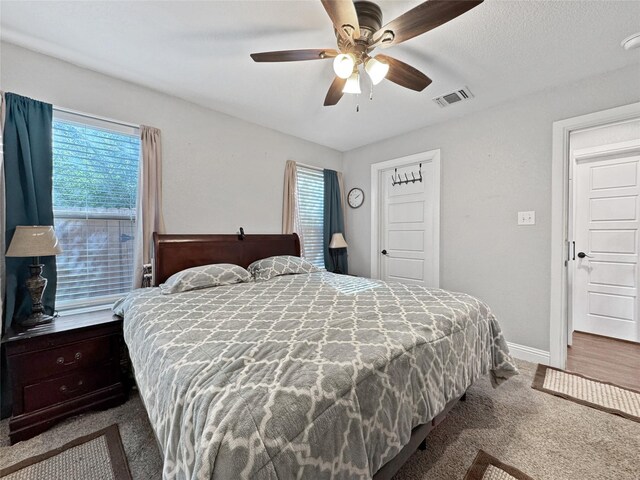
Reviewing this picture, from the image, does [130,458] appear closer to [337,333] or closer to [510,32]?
[337,333]

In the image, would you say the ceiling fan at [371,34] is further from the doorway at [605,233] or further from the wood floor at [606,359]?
the wood floor at [606,359]

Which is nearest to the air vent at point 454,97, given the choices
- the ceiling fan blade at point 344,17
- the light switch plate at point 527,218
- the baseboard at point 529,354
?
the light switch plate at point 527,218

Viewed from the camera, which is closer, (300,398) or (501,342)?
(300,398)

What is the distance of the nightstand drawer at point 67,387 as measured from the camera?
5.47 ft

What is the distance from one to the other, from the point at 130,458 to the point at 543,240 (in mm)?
3583

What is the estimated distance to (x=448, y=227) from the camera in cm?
321

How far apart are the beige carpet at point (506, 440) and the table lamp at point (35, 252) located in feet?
2.30

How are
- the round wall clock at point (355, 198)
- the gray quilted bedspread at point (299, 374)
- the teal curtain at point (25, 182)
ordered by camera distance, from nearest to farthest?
the gray quilted bedspread at point (299, 374), the teal curtain at point (25, 182), the round wall clock at point (355, 198)

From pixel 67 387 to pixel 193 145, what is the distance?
2.26 meters

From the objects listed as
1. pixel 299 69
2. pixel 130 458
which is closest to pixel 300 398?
pixel 130 458

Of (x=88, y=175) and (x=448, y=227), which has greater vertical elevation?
(x=88, y=175)

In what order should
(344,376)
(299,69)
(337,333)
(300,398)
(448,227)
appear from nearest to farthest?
(300,398), (344,376), (337,333), (299,69), (448,227)

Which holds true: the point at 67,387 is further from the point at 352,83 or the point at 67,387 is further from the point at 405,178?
the point at 405,178

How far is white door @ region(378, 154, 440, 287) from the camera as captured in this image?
338 centimetres
